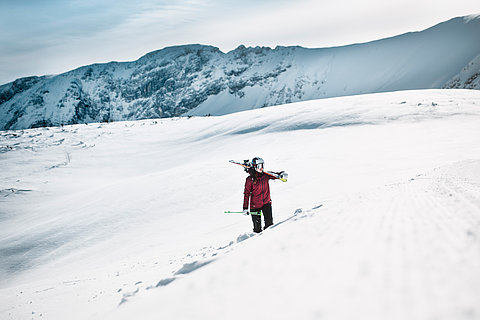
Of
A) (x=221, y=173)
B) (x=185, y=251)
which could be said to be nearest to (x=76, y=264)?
(x=185, y=251)

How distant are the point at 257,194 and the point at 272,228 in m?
1.45

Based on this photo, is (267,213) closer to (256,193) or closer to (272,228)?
(256,193)

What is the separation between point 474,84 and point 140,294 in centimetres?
10763

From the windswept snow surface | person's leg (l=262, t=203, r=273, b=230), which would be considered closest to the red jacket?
person's leg (l=262, t=203, r=273, b=230)

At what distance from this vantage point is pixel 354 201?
5059 mm

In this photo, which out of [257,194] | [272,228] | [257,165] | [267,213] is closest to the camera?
[272,228]

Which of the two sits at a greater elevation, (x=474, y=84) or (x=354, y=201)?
(x=474, y=84)

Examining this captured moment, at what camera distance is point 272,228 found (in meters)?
4.96

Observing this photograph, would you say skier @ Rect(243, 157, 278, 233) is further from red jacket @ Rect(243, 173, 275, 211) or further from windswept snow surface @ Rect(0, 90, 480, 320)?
windswept snow surface @ Rect(0, 90, 480, 320)

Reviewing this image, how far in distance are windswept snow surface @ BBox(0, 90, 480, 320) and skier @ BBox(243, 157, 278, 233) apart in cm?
49

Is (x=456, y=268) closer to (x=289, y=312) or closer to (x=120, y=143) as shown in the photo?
(x=289, y=312)

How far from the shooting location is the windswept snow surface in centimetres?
218

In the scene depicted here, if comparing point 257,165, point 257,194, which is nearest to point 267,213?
point 257,194

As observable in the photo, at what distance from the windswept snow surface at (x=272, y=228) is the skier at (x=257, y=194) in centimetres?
49
